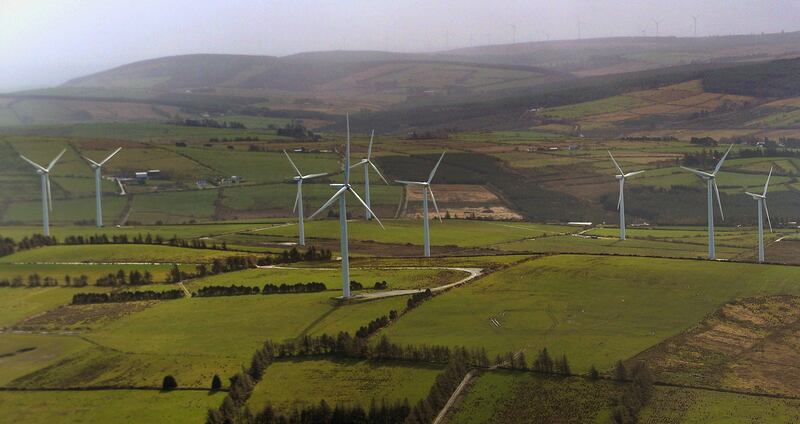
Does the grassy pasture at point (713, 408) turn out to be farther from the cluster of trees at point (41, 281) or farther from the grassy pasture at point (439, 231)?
the grassy pasture at point (439, 231)

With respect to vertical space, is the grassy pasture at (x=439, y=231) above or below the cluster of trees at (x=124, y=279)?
above

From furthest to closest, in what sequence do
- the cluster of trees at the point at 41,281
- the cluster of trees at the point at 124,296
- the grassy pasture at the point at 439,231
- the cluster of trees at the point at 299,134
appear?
the cluster of trees at the point at 299,134 → the grassy pasture at the point at 439,231 → the cluster of trees at the point at 41,281 → the cluster of trees at the point at 124,296

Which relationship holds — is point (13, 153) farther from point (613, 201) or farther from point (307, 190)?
point (613, 201)

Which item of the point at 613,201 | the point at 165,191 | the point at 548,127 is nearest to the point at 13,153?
the point at 165,191

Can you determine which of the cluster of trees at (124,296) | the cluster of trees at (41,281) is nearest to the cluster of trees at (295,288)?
the cluster of trees at (124,296)

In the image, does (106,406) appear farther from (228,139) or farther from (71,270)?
(228,139)

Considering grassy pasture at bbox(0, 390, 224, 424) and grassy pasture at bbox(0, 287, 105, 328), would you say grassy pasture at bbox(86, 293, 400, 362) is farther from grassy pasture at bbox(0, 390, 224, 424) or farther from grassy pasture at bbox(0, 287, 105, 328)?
grassy pasture at bbox(0, 287, 105, 328)

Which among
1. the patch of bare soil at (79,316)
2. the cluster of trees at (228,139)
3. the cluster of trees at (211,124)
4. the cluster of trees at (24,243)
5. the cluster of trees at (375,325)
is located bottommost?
the patch of bare soil at (79,316)
